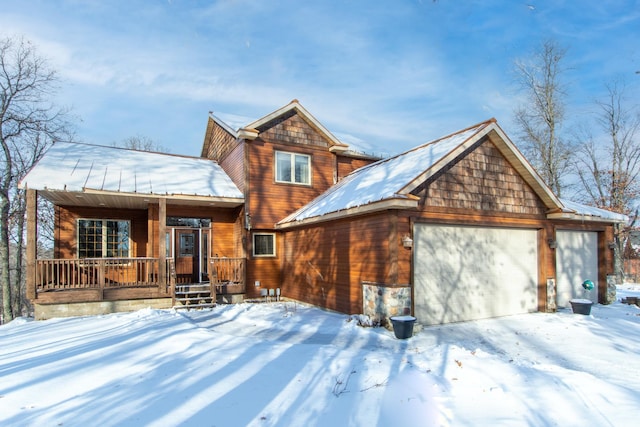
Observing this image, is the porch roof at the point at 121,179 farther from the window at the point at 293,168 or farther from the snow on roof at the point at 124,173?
the window at the point at 293,168

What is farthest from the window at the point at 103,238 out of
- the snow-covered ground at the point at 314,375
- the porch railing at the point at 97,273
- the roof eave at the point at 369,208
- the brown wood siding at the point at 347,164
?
the brown wood siding at the point at 347,164

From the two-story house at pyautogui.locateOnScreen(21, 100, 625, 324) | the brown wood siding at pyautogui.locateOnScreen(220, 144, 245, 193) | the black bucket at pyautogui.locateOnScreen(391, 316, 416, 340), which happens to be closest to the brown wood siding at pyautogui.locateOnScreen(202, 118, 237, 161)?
the two-story house at pyautogui.locateOnScreen(21, 100, 625, 324)

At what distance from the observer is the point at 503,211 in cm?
1043

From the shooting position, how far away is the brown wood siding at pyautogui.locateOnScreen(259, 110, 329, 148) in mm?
13945

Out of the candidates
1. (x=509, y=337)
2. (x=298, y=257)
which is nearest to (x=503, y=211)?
(x=509, y=337)

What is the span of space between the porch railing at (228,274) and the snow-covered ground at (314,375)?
3.35 metres

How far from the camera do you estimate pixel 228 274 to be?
13.2m

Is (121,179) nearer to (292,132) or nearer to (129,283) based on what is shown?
(129,283)

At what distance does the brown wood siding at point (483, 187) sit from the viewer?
9477 millimetres

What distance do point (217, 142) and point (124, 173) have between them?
193 inches

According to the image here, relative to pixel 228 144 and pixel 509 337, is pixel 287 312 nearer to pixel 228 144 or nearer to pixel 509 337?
pixel 509 337

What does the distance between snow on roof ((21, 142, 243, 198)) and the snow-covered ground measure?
13.1 feet

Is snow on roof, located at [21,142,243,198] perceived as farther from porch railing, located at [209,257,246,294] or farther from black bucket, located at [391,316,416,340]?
black bucket, located at [391,316,416,340]

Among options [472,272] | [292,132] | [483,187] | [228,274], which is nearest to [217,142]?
[292,132]
